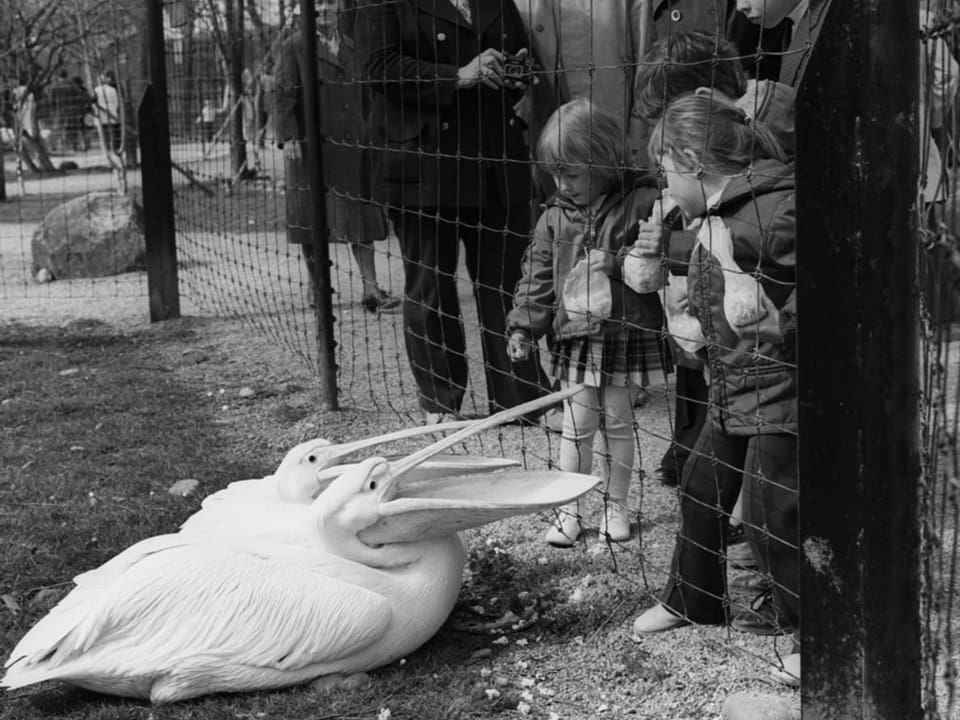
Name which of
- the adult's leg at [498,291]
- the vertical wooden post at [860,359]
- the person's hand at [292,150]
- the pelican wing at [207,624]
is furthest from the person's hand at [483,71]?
the vertical wooden post at [860,359]

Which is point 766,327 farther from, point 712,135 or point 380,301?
point 380,301

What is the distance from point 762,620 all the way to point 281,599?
1.21 meters

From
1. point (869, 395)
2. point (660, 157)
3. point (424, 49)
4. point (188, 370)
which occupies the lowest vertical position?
point (188, 370)

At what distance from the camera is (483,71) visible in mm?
5008

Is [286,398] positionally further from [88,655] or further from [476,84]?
[88,655]

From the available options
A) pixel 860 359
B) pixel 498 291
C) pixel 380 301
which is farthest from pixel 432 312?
pixel 860 359

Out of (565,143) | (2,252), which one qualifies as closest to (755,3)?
(565,143)

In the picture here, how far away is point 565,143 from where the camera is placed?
4090 millimetres

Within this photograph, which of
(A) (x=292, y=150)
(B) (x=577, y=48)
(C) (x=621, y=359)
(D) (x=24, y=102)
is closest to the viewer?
(C) (x=621, y=359)

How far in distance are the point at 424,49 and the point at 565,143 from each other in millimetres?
1459

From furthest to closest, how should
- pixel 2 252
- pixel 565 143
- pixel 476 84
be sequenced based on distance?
pixel 2 252 → pixel 476 84 → pixel 565 143

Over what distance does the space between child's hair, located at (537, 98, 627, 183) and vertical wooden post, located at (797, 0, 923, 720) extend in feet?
5.41

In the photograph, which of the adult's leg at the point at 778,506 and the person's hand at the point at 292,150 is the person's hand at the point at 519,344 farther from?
the person's hand at the point at 292,150

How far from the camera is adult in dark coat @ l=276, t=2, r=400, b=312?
5727mm
